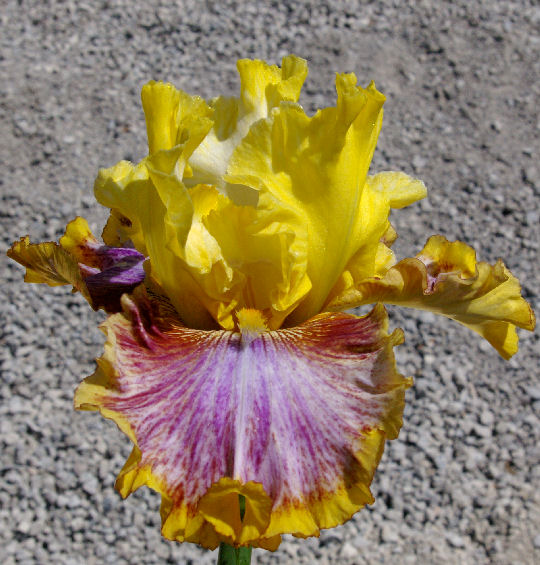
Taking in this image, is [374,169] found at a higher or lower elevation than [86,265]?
lower

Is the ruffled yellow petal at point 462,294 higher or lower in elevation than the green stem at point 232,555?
higher

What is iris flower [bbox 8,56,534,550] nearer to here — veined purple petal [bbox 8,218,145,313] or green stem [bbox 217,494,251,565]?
veined purple petal [bbox 8,218,145,313]

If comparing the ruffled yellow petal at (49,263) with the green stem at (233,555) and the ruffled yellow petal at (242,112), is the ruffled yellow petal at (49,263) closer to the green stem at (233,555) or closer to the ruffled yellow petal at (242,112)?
the ruffled yellow petal at (242,112)

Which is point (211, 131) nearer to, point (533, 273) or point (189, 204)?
point (189, 204)

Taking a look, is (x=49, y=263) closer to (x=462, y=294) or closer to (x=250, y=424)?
(x=250, y=424)

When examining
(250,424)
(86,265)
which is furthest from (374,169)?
(250,424)

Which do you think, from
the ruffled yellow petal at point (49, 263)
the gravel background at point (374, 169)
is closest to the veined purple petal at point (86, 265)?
the ruffled yellow petal at point (49, 263)

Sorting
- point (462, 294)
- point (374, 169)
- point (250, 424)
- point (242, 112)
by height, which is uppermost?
point (242, 112)
